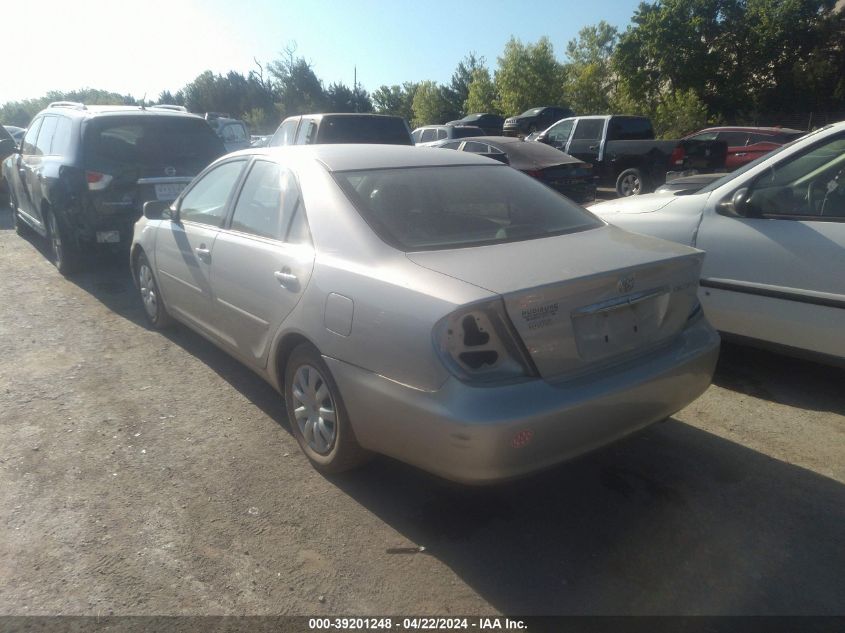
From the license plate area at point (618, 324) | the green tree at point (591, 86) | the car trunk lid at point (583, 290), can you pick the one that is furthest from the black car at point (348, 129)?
the green tree at point (591, 86)

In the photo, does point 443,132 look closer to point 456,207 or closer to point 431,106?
point 456,207

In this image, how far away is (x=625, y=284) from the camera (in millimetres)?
2910

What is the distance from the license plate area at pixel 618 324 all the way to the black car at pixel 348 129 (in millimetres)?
8229

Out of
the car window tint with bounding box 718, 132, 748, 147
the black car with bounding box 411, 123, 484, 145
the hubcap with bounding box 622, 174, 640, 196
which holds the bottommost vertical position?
the hubcap with bounding box 622, 174, 640, 196

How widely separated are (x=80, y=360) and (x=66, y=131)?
3.63 m

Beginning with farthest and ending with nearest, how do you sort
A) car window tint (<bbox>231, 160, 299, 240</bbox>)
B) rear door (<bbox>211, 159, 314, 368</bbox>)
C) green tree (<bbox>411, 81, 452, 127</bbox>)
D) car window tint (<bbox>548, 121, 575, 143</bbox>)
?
green tree (<bbox>411, 81, 452, 127</bbox>), car window tint (<bbox>548, 121, 575, 143</bbox>), car window tint (<bbox>231, 160, 299, 240</bbox>), rear door (<bbox>211, 159, 314, 368</bbox>)

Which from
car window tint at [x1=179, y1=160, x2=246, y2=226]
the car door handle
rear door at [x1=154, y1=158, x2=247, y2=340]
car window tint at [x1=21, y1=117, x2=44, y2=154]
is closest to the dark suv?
car window tint at [x1=21, y1=117, x2=44, y2=154]

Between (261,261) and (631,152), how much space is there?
39.7ft

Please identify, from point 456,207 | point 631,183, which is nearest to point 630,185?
point 631,183

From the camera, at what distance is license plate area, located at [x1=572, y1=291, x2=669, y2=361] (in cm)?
280

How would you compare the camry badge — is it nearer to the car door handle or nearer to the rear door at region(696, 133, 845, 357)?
the car door handle

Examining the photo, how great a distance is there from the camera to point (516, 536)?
9.63ft

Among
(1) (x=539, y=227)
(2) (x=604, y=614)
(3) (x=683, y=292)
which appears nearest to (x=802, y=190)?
(3) (x=683, y=292)

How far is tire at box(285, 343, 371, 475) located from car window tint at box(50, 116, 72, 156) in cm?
533
